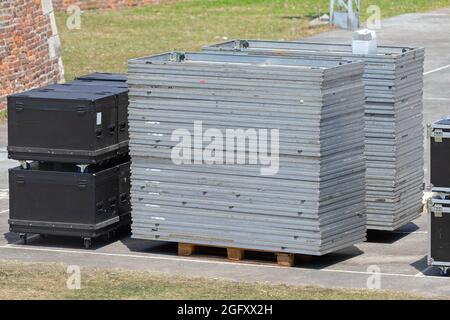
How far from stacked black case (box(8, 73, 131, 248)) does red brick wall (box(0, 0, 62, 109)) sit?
10557 mm

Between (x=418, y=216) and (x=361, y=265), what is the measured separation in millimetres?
1974

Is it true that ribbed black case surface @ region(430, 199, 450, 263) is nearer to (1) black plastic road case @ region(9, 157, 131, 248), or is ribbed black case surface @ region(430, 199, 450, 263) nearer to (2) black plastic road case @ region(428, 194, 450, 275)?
(2) black plastic road case @ region(428, 194, 450, 275)

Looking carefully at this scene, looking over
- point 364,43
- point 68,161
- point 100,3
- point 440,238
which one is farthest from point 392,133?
point 100,3

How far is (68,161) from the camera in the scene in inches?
634

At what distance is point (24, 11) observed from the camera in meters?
27.7

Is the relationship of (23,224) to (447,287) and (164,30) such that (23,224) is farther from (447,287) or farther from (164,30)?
(164,30)

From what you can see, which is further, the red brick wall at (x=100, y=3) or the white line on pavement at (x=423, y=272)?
the red brick wall at (x=100, y=3)

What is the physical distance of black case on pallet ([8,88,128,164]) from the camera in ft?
52.6

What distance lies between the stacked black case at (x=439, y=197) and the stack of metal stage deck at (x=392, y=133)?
62.4 inches

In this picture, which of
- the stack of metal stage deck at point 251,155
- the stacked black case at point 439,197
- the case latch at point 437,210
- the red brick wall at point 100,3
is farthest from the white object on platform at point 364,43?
the red brick wall at point 100,3

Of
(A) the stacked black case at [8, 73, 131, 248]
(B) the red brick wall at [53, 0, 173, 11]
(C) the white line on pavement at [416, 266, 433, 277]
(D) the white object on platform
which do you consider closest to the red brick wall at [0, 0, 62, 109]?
(A) the stacked black case at [8, 73, 131, 248]

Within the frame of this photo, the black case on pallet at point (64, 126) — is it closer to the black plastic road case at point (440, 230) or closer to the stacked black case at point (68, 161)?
the stacked black case at point (68, 161)

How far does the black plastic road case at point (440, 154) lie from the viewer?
→ 14.7 m

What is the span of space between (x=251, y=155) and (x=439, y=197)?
2.16 m
